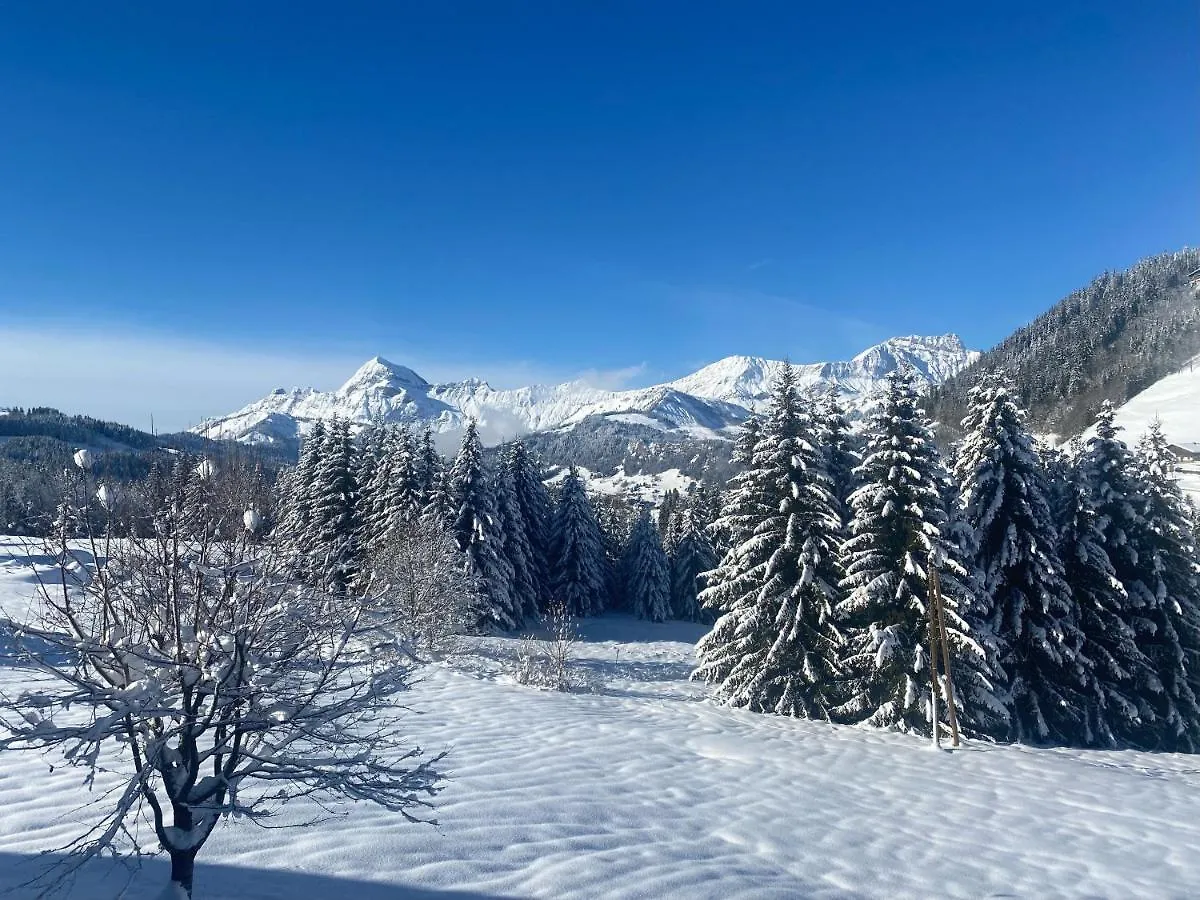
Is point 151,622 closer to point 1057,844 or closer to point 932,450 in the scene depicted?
point 1057,844

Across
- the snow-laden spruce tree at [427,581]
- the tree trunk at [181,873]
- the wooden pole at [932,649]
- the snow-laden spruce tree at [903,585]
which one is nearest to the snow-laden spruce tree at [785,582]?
the snow-laden spruce tree at [903,585]

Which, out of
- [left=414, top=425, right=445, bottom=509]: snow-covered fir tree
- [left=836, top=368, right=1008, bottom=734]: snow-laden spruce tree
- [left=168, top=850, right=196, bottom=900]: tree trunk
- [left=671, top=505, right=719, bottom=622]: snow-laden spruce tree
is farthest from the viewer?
→ [left=671, top=505, right=719, bottom=622]: snow-laden spruce tree

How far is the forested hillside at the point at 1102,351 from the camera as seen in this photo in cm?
12462

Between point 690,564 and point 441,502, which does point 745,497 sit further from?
point 690,564

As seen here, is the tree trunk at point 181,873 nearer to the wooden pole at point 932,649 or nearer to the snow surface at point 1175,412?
the wooden pole at point 932,649

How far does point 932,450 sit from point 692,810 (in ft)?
44.4

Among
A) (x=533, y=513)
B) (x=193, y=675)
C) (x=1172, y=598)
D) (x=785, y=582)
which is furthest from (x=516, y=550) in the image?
(x=193, y=675)

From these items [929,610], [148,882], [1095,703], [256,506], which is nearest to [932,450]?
[929,610]

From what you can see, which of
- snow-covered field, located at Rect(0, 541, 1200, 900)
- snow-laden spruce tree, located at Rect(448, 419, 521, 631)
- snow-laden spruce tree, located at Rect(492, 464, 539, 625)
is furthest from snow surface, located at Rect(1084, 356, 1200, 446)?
snow-covered field, located at Rect(0, 541, 1200, 900)

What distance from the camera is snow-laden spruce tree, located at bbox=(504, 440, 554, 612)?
44.7 metres

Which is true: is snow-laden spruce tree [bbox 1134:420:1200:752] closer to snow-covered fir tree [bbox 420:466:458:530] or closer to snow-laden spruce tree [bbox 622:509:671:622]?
snow-covered fir tree [bbox 420:466:458:530]

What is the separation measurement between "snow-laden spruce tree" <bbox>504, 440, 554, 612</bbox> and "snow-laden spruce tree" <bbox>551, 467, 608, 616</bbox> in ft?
2.32

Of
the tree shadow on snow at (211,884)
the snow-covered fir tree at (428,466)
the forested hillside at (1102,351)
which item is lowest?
the tree shadow on snow at (211,884)

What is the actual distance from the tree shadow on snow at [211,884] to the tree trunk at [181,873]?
33 centimetres
